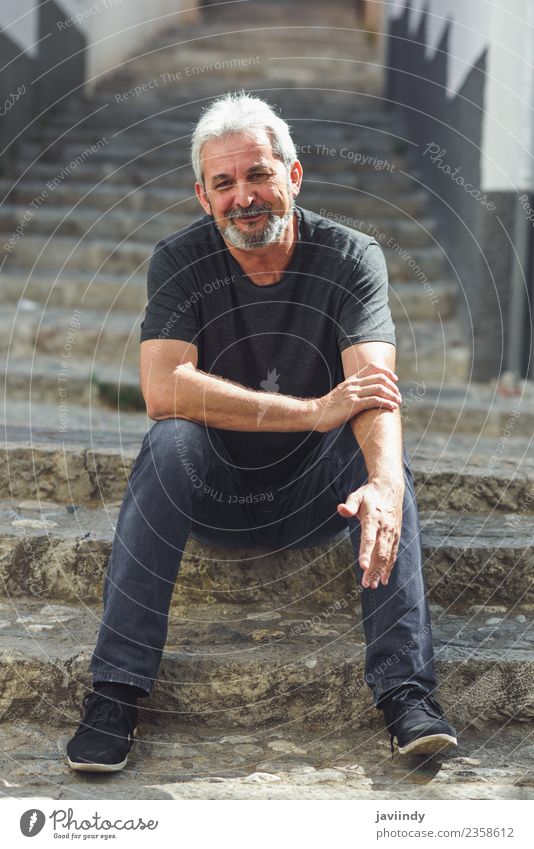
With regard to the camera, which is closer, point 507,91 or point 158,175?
point 507,91

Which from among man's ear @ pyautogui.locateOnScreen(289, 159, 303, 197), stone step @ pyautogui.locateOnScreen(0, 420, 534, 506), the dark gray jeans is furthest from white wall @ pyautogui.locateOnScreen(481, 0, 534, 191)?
the dark gray jeans

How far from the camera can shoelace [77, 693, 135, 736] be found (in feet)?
7.20

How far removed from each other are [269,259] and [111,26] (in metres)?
6.42

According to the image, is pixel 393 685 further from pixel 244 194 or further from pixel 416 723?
pixel 244 194

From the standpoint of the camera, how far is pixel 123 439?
3381 millimetres

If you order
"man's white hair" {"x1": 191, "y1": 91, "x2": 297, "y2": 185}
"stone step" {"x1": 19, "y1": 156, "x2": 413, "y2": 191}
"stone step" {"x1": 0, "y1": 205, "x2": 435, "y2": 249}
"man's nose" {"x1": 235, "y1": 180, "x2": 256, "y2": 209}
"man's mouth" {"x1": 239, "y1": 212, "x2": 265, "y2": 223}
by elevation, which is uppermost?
"stone step" {"x1": 19, "y1": 156, "x2": 413, "y2": 191}

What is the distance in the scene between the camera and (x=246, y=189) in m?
2.54

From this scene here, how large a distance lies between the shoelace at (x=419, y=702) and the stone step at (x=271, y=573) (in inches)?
19.1

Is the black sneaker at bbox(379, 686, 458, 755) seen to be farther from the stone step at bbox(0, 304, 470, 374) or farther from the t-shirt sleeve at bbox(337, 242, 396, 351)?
the stone step at bbox(0, 304, 470, 374)
